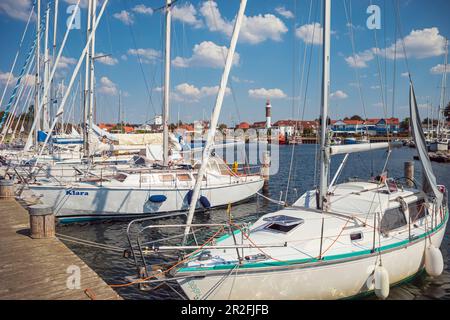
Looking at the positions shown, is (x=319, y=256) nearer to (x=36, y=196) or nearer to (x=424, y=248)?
(x=424, y=248)

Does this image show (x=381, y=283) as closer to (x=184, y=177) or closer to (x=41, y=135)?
(x=184, y=177)

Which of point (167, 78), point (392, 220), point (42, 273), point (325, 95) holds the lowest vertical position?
point (42, 273)

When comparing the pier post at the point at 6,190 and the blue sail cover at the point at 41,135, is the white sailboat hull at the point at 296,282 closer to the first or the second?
the pier post at the point at 6,190

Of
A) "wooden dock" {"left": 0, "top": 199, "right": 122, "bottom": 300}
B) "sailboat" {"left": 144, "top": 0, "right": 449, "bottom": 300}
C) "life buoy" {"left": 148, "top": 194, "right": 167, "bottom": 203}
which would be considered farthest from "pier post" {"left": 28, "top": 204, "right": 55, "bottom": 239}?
"life buoy" {"left": 148, "top": 194, "right": 167, "bottom": 203}

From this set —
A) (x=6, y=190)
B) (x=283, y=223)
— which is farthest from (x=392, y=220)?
(x=6, y=190)

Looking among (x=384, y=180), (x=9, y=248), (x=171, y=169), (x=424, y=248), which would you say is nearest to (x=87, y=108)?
(x=171, y=169)

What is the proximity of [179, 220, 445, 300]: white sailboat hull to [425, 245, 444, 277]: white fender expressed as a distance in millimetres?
1854

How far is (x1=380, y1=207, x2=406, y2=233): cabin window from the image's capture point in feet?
32.1

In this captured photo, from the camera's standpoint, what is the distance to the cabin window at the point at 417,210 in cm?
1088

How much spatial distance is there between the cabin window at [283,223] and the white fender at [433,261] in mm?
4218

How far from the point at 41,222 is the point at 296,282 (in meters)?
7.82

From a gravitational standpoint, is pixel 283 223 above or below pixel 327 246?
A: above

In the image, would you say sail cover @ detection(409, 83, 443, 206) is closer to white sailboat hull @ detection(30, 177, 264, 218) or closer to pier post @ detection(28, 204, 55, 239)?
white sailboat hull @ detection(30, 177, 264, 218)

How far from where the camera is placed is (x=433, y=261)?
10.3 metres
